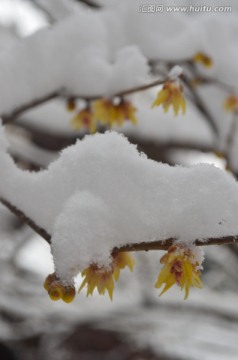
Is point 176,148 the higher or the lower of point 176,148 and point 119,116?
the higher

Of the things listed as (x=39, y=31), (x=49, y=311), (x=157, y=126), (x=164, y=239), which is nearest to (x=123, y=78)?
(x=39, y=31)

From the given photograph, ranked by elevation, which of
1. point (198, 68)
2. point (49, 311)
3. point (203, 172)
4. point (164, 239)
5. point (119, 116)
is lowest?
point (164, 239)

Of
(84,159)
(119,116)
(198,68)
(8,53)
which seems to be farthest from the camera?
(198,68)

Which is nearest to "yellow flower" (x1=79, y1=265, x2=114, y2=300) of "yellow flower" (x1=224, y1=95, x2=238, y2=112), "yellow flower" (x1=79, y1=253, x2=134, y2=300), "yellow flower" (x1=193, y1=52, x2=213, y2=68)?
"yellow flower" (x1=79, y1=253, x2=134, y2=300)

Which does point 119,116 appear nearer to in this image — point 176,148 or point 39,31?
point 39,31

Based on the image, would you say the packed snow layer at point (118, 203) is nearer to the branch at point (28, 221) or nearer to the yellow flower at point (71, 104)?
the branch at point (28, 221)

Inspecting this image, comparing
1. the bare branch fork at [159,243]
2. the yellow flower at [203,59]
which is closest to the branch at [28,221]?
the bare branch fork at [159,243]

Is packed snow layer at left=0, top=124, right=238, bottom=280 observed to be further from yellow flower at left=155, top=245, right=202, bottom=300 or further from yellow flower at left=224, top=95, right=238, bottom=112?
yellow flower at left=224, top=95, right=238, bottom=112
